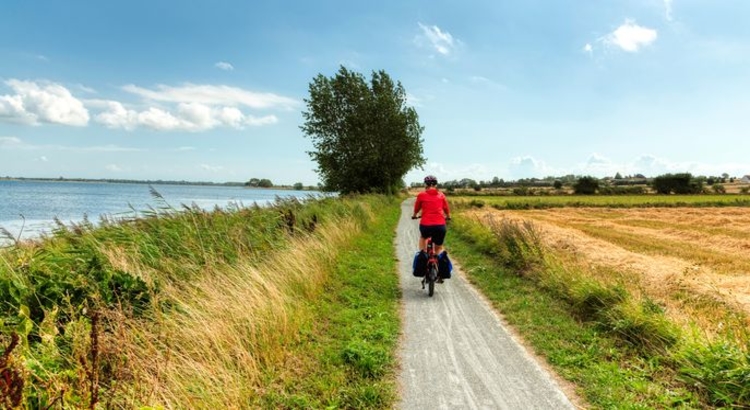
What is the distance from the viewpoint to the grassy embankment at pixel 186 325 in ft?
11.0

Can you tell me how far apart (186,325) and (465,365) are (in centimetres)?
342

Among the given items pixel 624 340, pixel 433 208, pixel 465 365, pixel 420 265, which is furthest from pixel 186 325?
pixel 624 340

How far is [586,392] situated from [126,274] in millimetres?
5617

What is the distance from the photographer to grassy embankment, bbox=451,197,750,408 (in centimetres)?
436

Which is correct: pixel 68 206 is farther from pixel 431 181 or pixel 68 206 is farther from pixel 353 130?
pixel 431 181

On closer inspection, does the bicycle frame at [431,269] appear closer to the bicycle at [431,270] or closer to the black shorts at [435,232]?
the bicycle at [431,270]

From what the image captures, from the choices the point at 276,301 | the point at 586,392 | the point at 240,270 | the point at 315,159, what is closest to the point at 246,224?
the point at 240,270

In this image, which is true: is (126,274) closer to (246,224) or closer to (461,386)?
(461,386)

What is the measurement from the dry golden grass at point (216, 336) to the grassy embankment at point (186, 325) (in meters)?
0.02

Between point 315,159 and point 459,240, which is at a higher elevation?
point 315,159

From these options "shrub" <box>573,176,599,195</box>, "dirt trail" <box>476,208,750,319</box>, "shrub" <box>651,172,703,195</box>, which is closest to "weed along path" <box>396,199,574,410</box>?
"dirt trail" <box>476,208,750,319</box>

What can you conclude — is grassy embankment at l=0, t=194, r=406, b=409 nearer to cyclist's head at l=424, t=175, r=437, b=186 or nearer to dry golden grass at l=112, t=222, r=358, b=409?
dry golden grass at l=112, t=222, r=358, b=409

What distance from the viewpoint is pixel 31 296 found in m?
4.52

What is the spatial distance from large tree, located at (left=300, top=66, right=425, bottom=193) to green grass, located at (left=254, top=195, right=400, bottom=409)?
104 feet
